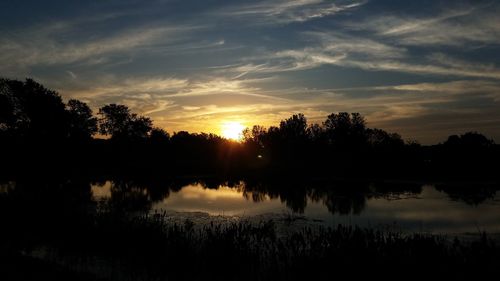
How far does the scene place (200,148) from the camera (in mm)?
127000

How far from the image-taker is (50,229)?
69.5 feet

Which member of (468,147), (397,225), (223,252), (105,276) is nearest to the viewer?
(105,276)

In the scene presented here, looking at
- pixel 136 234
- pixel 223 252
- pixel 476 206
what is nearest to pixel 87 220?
pixel 136 234

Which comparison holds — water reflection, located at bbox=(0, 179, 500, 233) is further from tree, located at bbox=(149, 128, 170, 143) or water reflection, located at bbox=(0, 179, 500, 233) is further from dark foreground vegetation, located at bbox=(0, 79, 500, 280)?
tree, located at bbox=(149, 128, 170, 143)

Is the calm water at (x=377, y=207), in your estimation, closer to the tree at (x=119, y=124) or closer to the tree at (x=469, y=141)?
the tree at (x=469, y=141)

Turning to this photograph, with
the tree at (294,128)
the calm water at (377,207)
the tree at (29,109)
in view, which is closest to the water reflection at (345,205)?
the calm water at (377,207)

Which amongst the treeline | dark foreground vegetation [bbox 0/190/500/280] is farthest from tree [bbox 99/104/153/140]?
dark foreground vegetation [bbox 0/190/500/280]

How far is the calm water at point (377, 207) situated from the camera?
24.5m

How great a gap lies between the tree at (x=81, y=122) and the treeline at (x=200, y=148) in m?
0.24

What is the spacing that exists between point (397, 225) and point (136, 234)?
14.1 metres

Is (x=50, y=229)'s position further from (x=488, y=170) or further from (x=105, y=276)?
(x=488, y=170)

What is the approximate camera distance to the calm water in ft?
80.3

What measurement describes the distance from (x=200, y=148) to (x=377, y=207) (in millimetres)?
97751

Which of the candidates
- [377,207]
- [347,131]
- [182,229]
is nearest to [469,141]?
[347,131]
